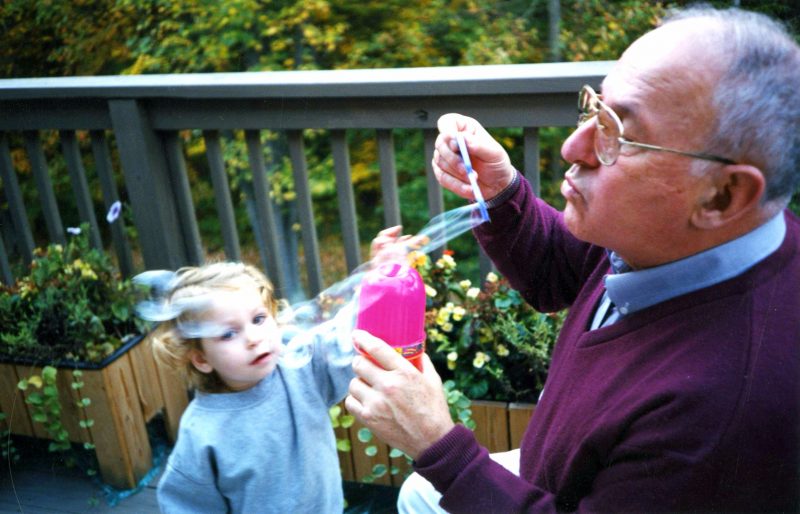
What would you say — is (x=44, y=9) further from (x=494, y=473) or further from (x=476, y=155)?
(x=494, y=473)

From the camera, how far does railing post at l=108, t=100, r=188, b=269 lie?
274cm

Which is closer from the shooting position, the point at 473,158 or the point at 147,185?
the point at 473,158

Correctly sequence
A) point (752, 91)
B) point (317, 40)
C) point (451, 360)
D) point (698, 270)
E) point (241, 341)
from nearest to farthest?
point (752, 91)
point (698, 270)
point (241, 341)
point (451, 360)
point (317, 40)

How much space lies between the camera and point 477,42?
4590 mm

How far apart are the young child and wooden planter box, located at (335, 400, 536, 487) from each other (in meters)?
0.75

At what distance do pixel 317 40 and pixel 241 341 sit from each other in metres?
3.16

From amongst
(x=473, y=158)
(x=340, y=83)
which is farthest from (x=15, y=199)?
(x=473, y=158)

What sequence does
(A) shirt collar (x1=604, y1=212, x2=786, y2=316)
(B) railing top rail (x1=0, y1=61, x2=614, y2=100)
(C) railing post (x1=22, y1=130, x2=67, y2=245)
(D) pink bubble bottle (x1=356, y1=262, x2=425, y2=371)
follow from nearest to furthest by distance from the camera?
(A) shirt collar (x1=604, y1=212, x2=786, y2=316), (D) pink bubble bottle (x1=356, y1=262, x2=425, y2=371), (B) railing top rail (x1=0, y1=61, x2=614, y2=100), (C) railing post (x1=22, y1=130, x2=67, y2=245)

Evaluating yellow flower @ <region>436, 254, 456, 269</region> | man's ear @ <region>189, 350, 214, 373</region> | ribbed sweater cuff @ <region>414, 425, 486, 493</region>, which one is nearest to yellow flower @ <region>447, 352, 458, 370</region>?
yellow flower @ <region>436, 254, 456, 269</region>

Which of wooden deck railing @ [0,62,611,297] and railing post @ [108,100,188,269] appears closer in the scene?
wooden deck railing @ [0,62,611,297]

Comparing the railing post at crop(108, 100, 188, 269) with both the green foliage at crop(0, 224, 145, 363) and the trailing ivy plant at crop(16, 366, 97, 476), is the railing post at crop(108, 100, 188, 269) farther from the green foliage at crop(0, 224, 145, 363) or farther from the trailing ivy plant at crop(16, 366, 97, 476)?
the trailing ivy plant at crop(16, 366, 97, 476)

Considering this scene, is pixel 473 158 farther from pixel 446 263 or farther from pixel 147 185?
pixel 147 185

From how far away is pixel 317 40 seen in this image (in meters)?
4.38

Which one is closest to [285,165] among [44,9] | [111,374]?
[44,9]
